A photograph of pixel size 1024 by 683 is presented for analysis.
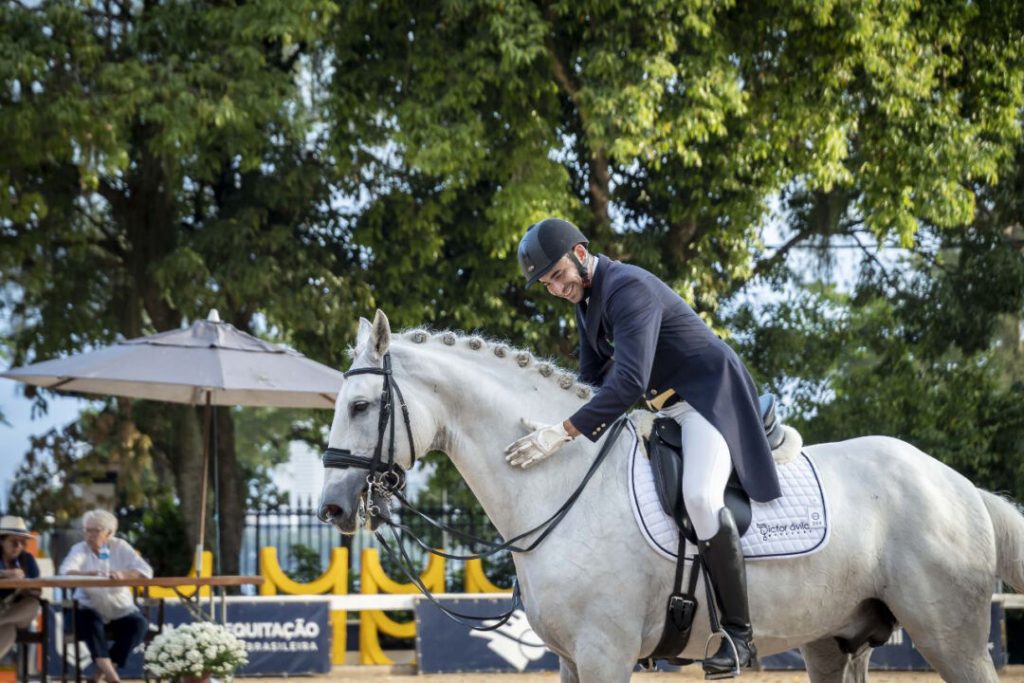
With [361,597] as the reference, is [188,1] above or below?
above

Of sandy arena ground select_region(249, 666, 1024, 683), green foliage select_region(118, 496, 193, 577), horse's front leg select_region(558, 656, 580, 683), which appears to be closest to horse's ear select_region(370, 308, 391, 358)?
horse's front leg select_region(558, 656, 580, 683)

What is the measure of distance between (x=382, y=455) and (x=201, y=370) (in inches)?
232

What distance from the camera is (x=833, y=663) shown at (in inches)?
228

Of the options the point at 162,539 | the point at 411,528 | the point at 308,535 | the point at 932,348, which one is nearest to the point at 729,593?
the point at 932,348

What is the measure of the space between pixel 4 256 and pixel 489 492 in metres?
12.3

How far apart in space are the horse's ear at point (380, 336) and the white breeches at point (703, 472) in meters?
1.27

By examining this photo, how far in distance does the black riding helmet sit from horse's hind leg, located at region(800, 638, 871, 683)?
2.20 metres

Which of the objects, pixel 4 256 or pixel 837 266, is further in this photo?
pixel 837 266

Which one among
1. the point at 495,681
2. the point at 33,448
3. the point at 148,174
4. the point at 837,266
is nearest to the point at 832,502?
the point at 495,681

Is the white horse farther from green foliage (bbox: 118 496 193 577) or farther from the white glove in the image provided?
green foliage (bbox: 118 496 193 577)

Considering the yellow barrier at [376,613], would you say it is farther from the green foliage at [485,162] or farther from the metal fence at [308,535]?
the green foliage at [485,162]

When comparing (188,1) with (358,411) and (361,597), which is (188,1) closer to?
(361,597)

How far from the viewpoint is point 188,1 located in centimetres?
1445

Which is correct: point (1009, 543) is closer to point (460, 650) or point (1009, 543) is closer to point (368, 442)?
point (368, 442)
